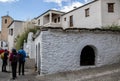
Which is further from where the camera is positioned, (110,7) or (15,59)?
(110,7)

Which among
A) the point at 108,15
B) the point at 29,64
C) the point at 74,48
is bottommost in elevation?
the point at 29,64

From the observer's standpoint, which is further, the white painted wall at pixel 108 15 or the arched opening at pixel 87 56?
the white painted wall at pixel 108 15

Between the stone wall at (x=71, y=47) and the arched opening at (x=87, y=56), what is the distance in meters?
0.29

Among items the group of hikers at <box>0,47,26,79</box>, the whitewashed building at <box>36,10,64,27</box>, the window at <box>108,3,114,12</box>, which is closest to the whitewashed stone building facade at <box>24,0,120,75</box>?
the group of hikers at <box>0,47,26,79</box>

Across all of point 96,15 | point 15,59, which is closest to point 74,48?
point 15,59

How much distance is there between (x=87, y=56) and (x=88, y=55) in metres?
0.11

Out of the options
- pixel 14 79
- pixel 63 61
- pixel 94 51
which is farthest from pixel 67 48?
pixel 14 79

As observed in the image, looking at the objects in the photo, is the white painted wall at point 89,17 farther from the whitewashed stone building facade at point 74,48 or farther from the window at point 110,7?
the whitewashed stone building facade at point 74,48

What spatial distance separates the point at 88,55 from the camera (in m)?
17.2

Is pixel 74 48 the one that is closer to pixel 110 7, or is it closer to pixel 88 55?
pixel 88 55

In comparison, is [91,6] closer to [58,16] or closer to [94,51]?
[58,16]

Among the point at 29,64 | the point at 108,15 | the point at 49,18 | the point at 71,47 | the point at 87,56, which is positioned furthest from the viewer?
the point at 49,18

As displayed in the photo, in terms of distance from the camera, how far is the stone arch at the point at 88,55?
16989 millimetres

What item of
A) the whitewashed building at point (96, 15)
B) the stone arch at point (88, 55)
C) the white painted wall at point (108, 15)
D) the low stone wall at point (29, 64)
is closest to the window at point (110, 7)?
the whitewashed building at point (96, 15)
